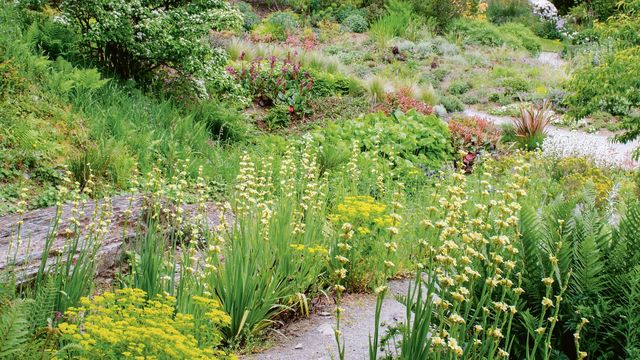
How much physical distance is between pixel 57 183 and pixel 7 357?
3.89 metres

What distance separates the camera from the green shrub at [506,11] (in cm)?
2382

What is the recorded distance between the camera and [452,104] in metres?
13.6

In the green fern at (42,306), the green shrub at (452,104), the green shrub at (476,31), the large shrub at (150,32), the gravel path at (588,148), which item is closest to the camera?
the green fern at (42,306)

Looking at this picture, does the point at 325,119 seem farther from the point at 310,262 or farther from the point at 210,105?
the point at 310,262

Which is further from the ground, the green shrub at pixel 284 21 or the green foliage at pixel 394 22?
the green foliage at pixel 394 22

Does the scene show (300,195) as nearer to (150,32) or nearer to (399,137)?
(399,137)

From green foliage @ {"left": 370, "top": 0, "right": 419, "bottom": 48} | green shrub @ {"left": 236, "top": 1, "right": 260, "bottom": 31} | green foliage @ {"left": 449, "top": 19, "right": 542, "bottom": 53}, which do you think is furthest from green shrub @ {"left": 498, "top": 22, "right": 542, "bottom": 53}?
green shrub @ {"left": 236, "top": 1, "right": 260, "bottom": 31}

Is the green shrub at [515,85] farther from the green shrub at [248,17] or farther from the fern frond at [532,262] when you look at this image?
the fern frond at [532,262]

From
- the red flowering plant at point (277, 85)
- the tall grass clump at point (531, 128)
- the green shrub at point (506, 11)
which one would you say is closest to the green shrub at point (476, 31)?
the green shrub at point (506, 11)

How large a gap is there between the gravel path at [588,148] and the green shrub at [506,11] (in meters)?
11.5

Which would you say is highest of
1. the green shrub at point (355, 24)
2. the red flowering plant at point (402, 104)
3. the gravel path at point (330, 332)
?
the gravel path at point (330, 332)

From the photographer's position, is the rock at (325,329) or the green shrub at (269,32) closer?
the rock at (325,329)

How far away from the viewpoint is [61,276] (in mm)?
3629

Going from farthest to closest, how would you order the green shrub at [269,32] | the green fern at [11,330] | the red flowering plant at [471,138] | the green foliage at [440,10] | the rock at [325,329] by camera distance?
1. the green foliage at [440,10]
2. the green shrub at [269,32]
3. the red flowering plant at [471,138]
4. the rock at [325,329]
5. the green fern at [11,330]
